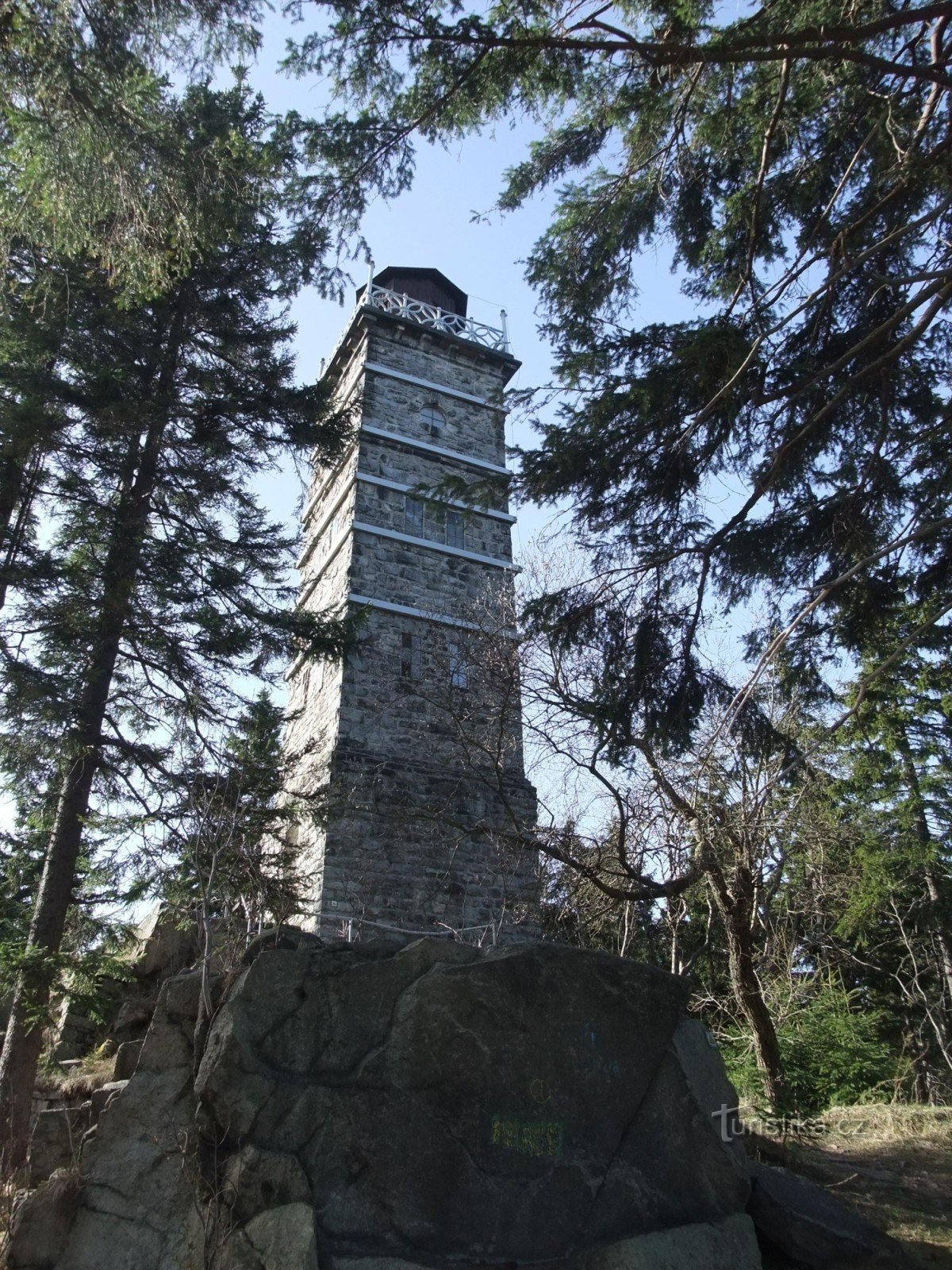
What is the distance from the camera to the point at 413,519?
16.7 metres

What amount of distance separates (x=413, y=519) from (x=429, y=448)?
A: 1.79m

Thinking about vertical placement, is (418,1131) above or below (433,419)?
below

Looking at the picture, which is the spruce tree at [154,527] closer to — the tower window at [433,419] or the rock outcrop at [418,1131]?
the rock outcrop at [418,1131]

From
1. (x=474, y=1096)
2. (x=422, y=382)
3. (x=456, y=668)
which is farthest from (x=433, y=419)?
(x=474, y=1096)

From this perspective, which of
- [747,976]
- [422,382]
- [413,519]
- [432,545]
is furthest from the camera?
[422,382]

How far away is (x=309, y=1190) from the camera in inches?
153

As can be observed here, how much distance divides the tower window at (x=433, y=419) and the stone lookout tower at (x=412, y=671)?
0.11 ft

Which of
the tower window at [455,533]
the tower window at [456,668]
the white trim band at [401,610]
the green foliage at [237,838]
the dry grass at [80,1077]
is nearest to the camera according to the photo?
the green foliage at [237,838]

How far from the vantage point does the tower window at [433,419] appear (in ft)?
59.9

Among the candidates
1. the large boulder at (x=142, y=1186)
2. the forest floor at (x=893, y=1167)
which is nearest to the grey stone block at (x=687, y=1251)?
the forest floor at (x=893, y=1167)

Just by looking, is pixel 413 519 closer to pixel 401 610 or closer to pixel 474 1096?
pixel 401 610

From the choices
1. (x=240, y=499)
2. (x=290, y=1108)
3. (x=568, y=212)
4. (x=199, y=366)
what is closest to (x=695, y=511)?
(x=568, y=212)

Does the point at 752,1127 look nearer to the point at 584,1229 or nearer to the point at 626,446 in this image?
the point at 584,1229

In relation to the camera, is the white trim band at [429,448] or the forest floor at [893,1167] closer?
the forest floor at [893,1167]
